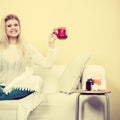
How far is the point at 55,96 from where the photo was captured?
2.77 m

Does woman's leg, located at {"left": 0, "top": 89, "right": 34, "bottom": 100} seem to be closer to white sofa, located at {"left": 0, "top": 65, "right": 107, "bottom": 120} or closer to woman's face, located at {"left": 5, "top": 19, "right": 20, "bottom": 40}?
white sofa, located at {"left": 0, "top": 65, "right": 107, "bottom": 120}

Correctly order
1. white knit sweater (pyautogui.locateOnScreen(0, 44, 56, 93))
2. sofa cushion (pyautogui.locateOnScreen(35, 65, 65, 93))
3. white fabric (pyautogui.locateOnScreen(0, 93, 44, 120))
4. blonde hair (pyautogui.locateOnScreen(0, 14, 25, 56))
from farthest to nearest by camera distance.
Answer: sofa cushion (pyautogui.locateOnScreen(35, 65, 65, 93)) → blonde hair (pyautogui.locateOnScreen(0, 14, 25, 56)) → white knit sweater (pyautogui.locateOnScreen(0, 44, 56, 93)) → white fabric (pyautogui.locateOnScreen(0, 93, 44, 120))

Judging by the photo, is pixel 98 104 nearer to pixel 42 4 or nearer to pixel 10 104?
pixel 10 104

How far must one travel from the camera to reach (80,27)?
365 cm

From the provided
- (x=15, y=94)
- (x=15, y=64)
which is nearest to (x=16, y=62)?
(x=15, y=64)

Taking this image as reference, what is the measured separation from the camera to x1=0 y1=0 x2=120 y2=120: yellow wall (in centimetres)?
355

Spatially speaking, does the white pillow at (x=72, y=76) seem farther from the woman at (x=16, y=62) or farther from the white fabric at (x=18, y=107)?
the white fabric at (x=18, y=107)

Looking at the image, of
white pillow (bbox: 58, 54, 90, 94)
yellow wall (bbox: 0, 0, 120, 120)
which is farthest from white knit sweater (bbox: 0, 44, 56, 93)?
yellow wall (bbox: 0, 0, 120, 120)

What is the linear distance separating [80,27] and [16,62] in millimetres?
1100

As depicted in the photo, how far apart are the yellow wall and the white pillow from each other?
2.02 feet

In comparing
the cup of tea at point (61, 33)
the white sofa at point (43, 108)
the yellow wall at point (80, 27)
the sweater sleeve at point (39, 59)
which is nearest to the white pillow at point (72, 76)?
the white sofa at point (43, 108)

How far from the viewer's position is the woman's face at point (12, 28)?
9.87 feet

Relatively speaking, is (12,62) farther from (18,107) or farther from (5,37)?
(18,107)

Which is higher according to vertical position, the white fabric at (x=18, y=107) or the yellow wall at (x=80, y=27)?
the yellow wall at (x=80, y=27)
